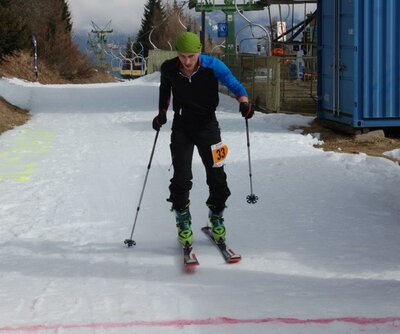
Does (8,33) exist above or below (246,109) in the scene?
above

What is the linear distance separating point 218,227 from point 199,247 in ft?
0.90

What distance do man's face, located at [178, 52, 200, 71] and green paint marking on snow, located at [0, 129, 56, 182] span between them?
4.72 m

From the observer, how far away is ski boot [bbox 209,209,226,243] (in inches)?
242

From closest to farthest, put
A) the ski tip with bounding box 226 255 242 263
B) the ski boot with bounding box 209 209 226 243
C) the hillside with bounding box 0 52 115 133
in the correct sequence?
the ski tip with bounding box 226 255 242 263, the ski boot with bounding box 209 209 226 243, the hillside with bounding box 0 52 115 133

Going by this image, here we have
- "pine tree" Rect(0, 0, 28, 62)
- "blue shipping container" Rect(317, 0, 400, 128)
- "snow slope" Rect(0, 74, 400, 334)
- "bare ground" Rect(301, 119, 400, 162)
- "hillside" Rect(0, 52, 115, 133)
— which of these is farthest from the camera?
"pine tree" Rect(0, 0, 28, 62)

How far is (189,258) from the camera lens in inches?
225

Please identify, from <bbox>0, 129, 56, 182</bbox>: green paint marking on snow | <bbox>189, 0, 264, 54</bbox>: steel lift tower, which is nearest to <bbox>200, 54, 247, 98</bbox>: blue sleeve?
<bbox>0, 129, 56, 182</bbox>: green paint marking on snow

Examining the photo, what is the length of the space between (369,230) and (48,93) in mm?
22962

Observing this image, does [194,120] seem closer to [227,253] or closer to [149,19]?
[227,253]

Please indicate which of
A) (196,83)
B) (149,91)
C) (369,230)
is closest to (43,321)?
(196,83)

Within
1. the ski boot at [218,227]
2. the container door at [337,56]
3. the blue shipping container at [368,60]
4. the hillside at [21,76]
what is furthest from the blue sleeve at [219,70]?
the hillside at [21,76]

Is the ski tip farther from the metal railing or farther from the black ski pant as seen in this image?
the metal railing

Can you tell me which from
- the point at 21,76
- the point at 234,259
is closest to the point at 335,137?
the point at 234,259

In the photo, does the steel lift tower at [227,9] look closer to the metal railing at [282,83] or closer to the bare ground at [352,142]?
the metal railing at [282,83]
